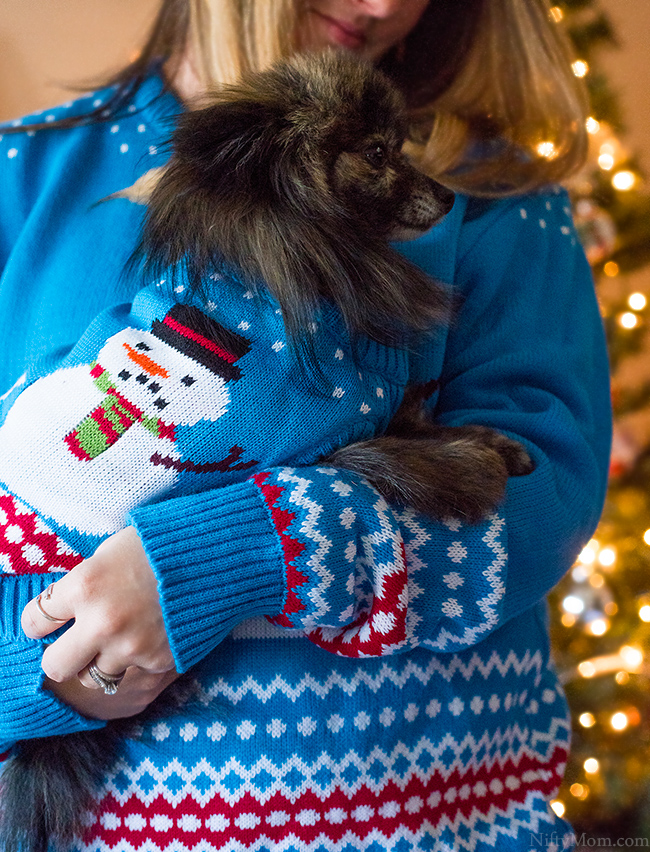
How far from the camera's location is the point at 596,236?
7.64ft

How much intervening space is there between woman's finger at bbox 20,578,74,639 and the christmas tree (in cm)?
211

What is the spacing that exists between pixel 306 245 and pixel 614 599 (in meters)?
2.14

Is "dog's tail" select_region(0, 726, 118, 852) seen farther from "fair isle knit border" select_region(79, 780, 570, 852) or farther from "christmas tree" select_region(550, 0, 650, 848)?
"christmas tree" select_region(550, 0, 650, 848)

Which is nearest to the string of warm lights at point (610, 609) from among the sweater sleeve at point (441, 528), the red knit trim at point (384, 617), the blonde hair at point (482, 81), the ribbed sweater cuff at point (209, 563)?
the blonde hair at point (482, 81)

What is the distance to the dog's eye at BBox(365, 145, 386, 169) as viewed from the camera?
107 centimetres

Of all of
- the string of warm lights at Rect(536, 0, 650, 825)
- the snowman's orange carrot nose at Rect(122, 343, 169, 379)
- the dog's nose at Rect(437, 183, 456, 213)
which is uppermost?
the snowman's orange carrot nose at Rect(122, 343, 169, 379)

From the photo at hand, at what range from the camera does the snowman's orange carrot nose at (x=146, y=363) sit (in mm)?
842

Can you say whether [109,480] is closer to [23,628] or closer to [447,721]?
[23,628]

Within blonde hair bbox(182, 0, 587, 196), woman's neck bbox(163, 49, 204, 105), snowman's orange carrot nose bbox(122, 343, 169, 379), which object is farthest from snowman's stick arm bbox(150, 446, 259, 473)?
woman's neck bbox(163, 49, 204, 105)

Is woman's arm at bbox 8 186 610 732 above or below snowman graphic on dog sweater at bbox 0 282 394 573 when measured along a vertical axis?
below

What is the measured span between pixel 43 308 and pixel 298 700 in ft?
2.37

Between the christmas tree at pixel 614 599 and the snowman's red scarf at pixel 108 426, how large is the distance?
194 cm

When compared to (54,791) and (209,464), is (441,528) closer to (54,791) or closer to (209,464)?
(209,464)

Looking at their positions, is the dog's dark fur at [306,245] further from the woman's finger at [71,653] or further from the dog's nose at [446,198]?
the woman's finger at [71,653]
